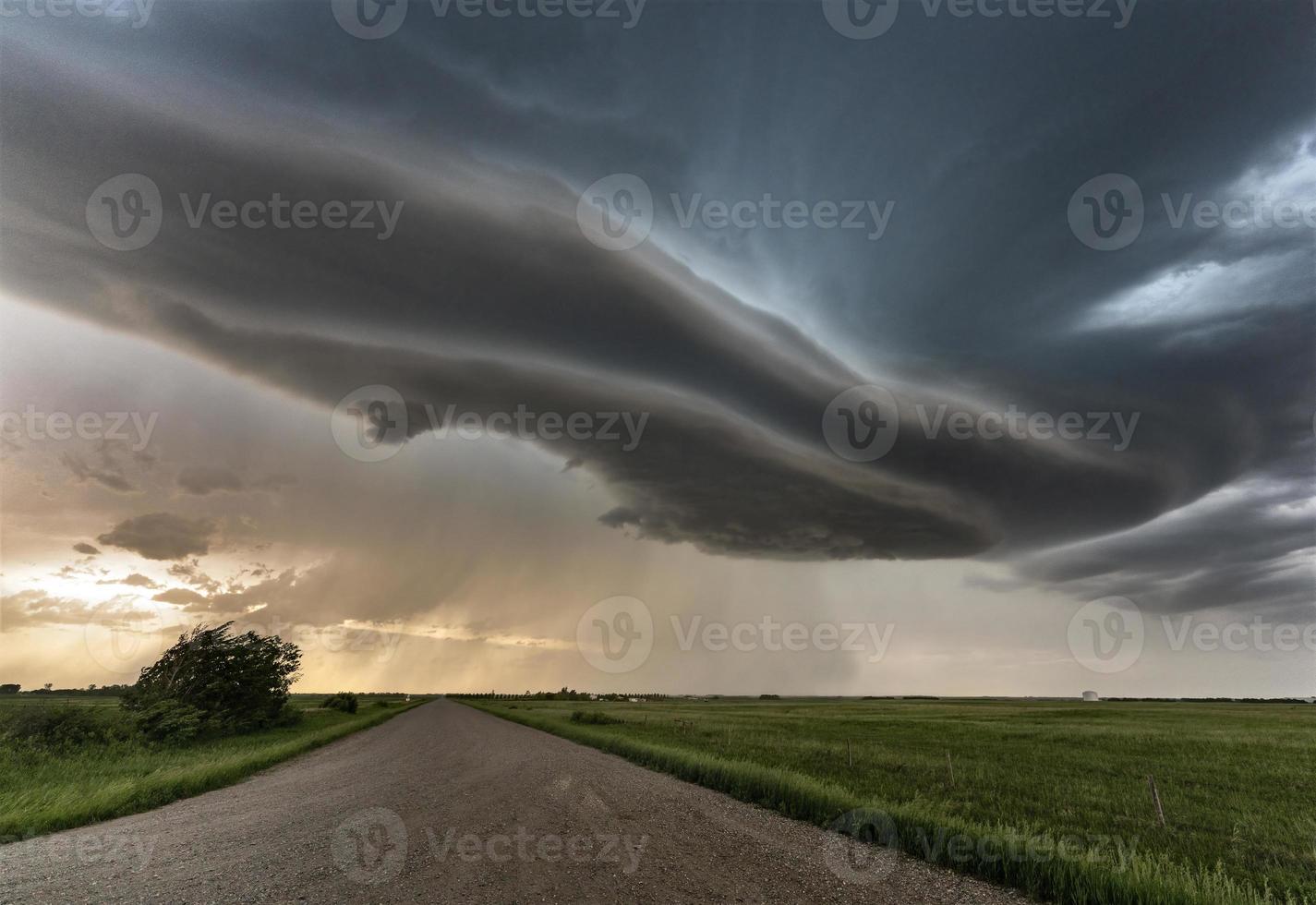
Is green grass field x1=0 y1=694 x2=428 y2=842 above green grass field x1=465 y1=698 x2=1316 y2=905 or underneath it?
above

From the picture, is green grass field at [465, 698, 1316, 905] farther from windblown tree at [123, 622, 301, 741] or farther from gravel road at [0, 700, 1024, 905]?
windblown tree at [123, 622, 301, 741]

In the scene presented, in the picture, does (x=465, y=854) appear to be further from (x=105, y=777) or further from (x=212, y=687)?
(x=212, y=687)

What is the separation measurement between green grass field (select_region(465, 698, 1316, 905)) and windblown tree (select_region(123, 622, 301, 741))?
23.4 m

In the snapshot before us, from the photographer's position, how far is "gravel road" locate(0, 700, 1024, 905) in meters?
10.8

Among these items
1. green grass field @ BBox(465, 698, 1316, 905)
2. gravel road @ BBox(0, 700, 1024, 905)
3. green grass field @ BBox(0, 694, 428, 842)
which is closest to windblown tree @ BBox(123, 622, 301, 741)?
green grass field @ BBox(0, 694, 428, 842)

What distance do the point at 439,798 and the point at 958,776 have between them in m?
21.6

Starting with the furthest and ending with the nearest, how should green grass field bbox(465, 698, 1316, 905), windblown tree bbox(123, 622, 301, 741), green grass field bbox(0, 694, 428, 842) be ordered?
windblown tree bbox(123, 622, 301, 741) < green grass field bbox(0, 694, 428, 842) < green grass field bbox(465, 698, 1316, 905)

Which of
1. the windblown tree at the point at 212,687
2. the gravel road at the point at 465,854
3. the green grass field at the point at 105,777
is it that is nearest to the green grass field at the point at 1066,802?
the gravel road at the point at 465,854

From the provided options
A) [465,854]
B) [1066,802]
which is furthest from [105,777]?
[1066,802]

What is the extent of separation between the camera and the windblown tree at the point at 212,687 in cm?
3447

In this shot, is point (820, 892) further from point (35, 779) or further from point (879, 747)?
point (879, 747)

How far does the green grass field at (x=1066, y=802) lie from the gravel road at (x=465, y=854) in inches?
50.6

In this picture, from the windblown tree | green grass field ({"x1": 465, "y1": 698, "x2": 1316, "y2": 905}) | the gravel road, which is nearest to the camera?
the gravel road

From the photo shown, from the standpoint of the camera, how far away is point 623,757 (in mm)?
32656
